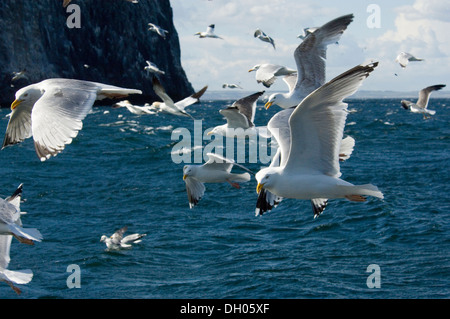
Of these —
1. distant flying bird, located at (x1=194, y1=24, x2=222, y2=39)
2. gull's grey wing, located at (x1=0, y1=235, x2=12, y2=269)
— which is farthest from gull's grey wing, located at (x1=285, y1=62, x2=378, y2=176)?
distant flying bird, located at (x1=194, y1=24, x2=222, y2=39)

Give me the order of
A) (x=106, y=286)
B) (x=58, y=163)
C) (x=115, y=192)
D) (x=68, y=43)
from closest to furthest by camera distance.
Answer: (x=106, y=286) → (x=115, y=192) → (x=58, y=163) → (x=68, y=43)

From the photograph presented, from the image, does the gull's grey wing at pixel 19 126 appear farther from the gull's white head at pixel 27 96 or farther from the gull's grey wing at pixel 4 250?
A: the gull's grey wing at pixel 4 250

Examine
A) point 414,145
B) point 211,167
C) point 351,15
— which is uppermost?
point 351,15

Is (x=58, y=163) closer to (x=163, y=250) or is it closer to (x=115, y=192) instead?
(x=115, y=192)

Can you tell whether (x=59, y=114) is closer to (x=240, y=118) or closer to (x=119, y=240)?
(x=240, y=118)

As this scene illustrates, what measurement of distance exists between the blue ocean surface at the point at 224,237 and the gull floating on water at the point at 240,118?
9.04ft

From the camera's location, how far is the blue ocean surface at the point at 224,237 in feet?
39.7

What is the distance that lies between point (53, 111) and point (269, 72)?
597 cm

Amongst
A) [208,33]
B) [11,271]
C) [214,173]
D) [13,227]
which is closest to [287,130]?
[214,173]

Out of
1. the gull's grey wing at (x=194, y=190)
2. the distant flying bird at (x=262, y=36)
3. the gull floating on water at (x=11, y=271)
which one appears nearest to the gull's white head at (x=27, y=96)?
the gull floating on water at (x=11, y=271)

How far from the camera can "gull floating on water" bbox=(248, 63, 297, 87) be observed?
12086 mm
